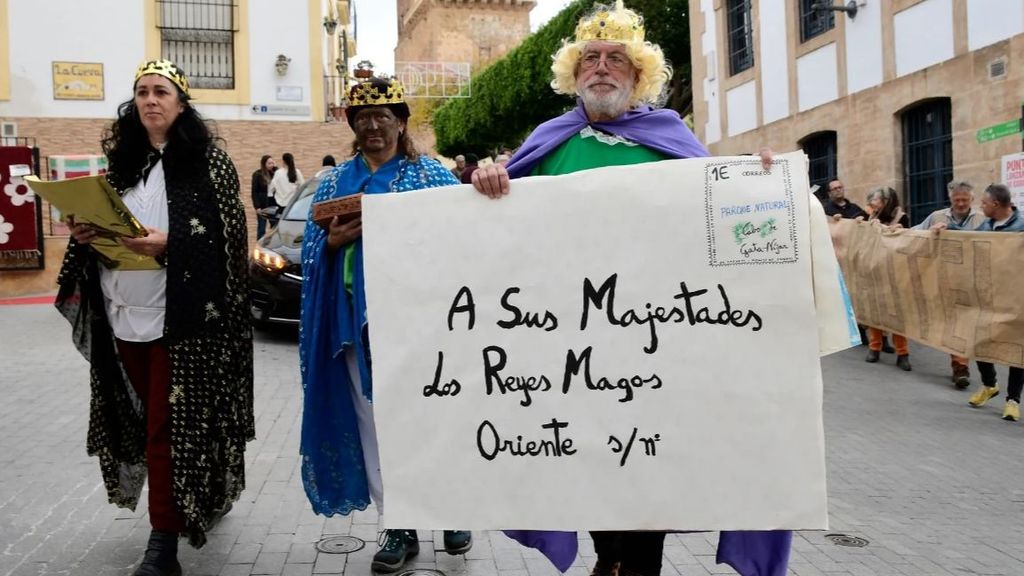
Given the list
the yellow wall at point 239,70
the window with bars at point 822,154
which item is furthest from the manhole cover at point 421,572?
the yellow wall at point 239,70

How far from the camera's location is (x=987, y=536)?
4.73 meters

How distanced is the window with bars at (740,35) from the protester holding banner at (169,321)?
Answer: 16.9 m

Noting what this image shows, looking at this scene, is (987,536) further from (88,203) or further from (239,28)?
(239,28)

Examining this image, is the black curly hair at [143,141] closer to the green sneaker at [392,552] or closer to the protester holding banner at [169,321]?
the protester holding banner at [169,321]

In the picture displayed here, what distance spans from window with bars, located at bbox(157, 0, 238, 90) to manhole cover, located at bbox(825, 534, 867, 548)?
18.5 meters

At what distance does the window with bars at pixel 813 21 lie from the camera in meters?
16.1

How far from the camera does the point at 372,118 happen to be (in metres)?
3.79

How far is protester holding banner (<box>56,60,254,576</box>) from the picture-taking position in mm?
3703

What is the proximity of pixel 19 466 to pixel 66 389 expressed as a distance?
8.91 feet

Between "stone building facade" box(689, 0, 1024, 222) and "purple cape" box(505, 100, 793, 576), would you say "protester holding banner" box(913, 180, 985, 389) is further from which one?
"purple cape" box(505, 100, 793, 576)

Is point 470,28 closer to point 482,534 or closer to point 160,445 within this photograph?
point 482,534

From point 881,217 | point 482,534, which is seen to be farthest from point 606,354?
point 881,217

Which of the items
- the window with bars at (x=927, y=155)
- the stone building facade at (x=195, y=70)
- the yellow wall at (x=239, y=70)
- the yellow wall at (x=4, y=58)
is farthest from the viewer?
the yellow wall at (x=239, y=70)

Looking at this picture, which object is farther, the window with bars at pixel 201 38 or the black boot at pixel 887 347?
the window with bars at pixel 201 38
